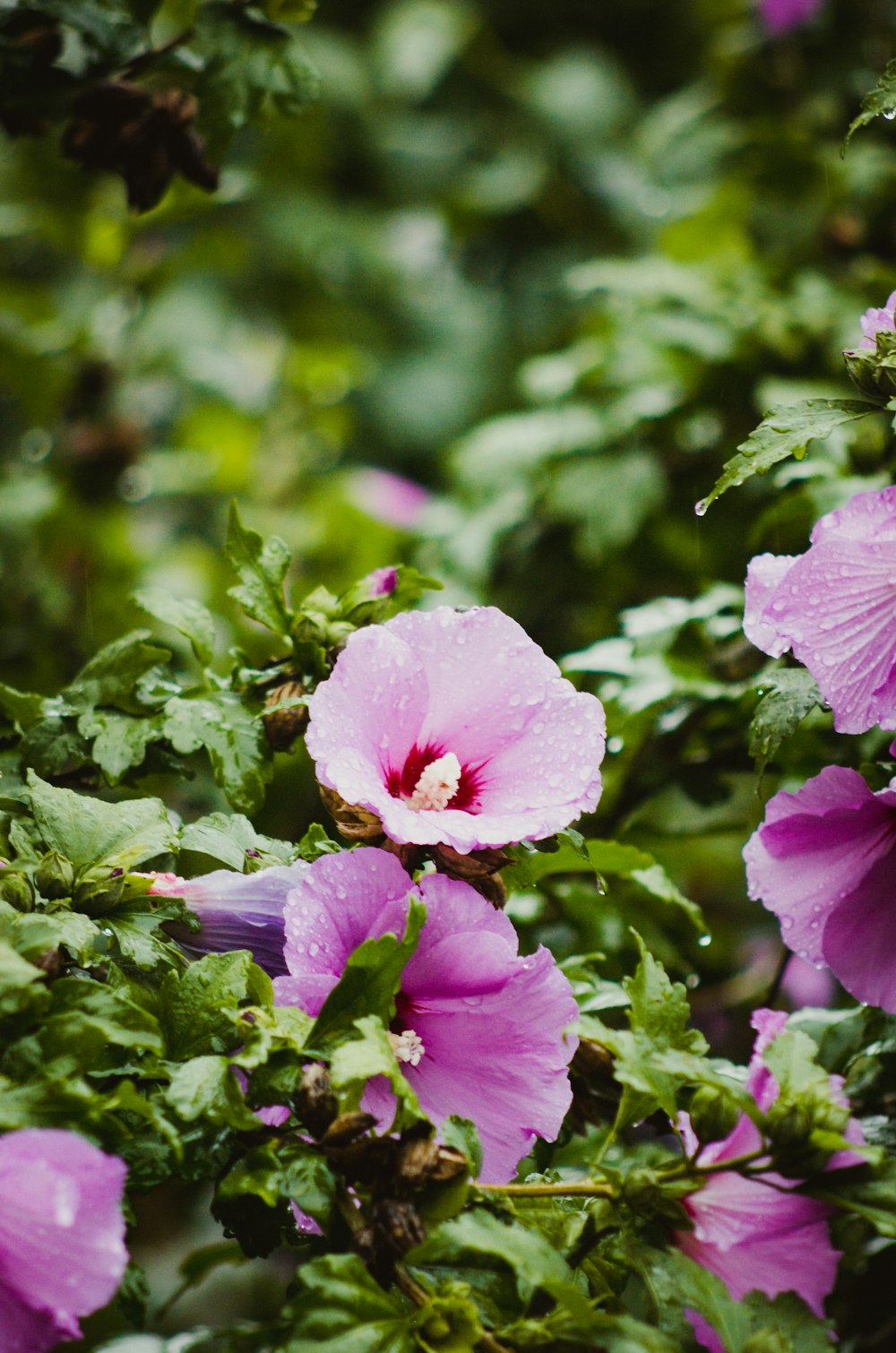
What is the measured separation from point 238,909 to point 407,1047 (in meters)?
0.10

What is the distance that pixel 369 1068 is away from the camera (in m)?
0.43

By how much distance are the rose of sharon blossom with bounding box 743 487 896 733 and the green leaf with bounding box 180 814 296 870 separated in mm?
249

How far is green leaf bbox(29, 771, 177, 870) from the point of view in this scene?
533mm

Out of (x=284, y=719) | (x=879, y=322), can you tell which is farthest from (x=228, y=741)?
(x=879, y=322)

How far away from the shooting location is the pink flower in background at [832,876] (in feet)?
1.85

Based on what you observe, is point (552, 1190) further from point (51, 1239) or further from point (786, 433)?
point (786, 433)

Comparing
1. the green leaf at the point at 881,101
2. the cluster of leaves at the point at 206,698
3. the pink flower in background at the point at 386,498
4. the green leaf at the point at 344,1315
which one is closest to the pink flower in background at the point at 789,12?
the pink flower in background at the point at 386,498

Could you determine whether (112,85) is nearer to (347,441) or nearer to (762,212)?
(762,212)

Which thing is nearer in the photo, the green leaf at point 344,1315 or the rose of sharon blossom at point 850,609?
the green leaf at point 344,1315

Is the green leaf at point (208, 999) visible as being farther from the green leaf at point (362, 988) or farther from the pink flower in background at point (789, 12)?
the pink flower in background at point (789, 12)

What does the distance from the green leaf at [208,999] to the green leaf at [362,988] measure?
3 cm

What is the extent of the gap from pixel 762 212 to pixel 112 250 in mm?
898

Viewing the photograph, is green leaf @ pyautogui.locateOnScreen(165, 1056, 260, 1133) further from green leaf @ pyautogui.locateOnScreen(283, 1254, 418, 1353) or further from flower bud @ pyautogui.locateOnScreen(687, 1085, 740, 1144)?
flower bud @ pyautogui.locateOnScreen(687, 1085, 740, 1144)

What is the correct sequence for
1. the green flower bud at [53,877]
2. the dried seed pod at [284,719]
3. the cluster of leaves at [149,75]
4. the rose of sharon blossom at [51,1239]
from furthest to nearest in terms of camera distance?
the cluster of leaves at [149,75] → the dried seed pod at [284,719] → the green flower bud at [53,877] → the rose of sharon blossom at [51,1239]
